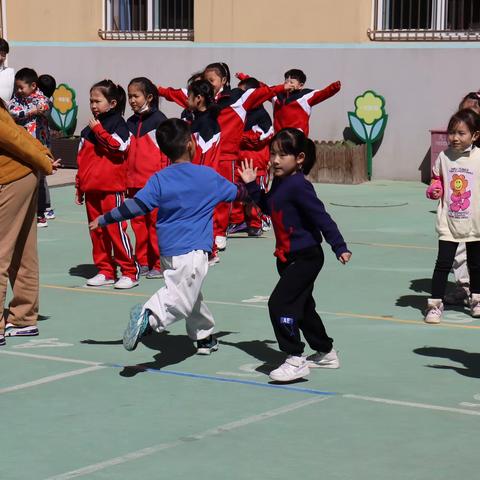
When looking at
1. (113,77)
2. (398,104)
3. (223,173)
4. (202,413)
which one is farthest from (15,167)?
(113,77)

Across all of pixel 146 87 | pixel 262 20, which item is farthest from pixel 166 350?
pixel 262 20

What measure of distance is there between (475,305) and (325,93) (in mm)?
6381

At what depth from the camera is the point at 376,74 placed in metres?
20.3

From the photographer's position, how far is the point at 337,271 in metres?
12.3

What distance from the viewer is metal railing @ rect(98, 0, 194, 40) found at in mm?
22547

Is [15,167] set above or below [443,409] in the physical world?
above

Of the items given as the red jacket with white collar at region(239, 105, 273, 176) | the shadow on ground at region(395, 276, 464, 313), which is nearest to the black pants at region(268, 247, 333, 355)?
the shadow on ground at region(395, 276, 464, 313)

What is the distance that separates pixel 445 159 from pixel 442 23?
10.8 m

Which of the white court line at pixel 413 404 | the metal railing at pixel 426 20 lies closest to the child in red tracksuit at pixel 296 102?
the metal railing at pixel 426 20

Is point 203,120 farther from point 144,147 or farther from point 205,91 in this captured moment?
point 144,147

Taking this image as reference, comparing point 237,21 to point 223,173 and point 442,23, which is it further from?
point 223,173

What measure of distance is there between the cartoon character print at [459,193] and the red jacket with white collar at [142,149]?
294 cm

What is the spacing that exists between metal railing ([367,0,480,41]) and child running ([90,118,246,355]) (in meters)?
11.9

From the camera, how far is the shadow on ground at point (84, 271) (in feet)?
40.1
